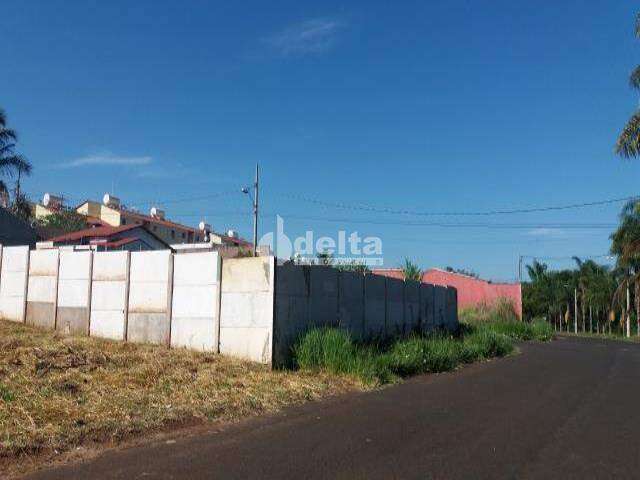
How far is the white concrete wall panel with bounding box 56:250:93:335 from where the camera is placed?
49.6 feet

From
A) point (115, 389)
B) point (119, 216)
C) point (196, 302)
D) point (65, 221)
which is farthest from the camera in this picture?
point (119, 216)

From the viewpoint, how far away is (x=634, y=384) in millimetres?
13508

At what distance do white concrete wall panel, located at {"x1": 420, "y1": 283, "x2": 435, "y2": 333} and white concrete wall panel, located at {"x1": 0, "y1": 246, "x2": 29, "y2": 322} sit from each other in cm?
1220

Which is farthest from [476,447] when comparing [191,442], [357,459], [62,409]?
[62,409]

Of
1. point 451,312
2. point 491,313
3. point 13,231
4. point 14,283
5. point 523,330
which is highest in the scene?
point 13,231

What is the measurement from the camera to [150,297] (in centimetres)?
1411

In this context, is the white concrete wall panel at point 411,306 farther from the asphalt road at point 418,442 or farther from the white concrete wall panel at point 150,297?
the white concrete wall panel at point 150,297

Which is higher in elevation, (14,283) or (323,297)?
(14,283)

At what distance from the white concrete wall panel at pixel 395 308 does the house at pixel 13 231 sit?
21575 mm

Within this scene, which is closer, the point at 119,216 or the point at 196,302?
the point at 196,302

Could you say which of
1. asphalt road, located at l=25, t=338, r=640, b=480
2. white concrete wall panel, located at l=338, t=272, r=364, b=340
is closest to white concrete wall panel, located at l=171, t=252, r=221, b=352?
white concrete wall panel, located at l=338, t=272, r=364, b=340

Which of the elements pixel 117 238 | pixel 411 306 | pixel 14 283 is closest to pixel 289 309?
pixel 411 306

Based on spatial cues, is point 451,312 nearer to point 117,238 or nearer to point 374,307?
point 374,307

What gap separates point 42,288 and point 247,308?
263 inches
